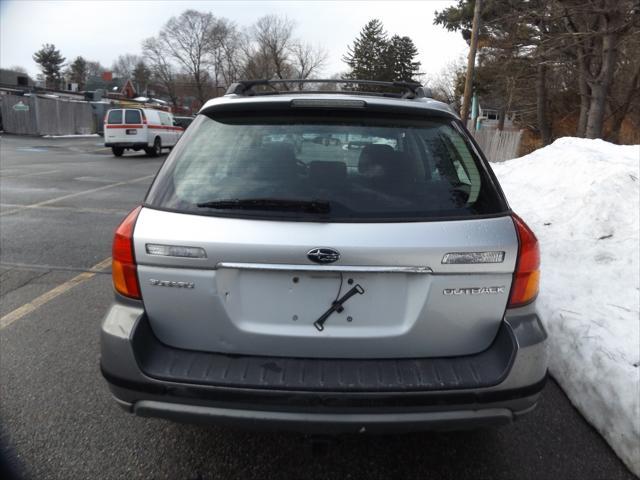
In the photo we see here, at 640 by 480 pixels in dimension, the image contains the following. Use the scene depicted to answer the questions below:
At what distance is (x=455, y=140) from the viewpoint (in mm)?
2355

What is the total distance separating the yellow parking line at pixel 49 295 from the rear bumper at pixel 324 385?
260 centimetres

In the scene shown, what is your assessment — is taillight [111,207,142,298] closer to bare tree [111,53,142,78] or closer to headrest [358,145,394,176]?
headrest [358,145,394,176]

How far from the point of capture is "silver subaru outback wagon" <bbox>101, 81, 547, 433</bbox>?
6.06ft

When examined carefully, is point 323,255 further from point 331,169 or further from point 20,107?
point 20,107

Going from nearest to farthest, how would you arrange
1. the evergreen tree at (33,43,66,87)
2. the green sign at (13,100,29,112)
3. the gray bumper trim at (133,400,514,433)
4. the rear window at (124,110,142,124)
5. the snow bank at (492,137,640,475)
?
the gray bumper trim at (133,400,514,433) < the snow bank at (492,137,640,475) < the rear window at (124,110,142,124) < the green sign at (13,100,29,112) < the evergreen tree at (33,43,66,87)

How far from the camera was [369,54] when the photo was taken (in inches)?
2685

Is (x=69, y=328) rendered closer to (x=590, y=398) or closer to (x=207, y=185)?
(x=207, y=185)

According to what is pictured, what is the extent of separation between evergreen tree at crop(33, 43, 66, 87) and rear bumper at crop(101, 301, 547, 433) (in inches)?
3814

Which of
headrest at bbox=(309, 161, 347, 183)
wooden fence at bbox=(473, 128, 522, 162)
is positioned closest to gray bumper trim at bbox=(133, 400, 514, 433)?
headrest at bbox=(309, 161, 347, 183)

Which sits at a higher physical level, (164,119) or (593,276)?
(164,119)

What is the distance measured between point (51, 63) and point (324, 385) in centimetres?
10270

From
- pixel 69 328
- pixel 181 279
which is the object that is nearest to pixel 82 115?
pixel 69 328

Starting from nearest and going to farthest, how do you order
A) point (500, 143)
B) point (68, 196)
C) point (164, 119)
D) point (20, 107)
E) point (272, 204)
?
point (272, 204) < point (68, 196) < point (500, 143) < point (164, 119) < point (20, 107)

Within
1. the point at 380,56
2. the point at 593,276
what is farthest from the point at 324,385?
the point at 380,56
